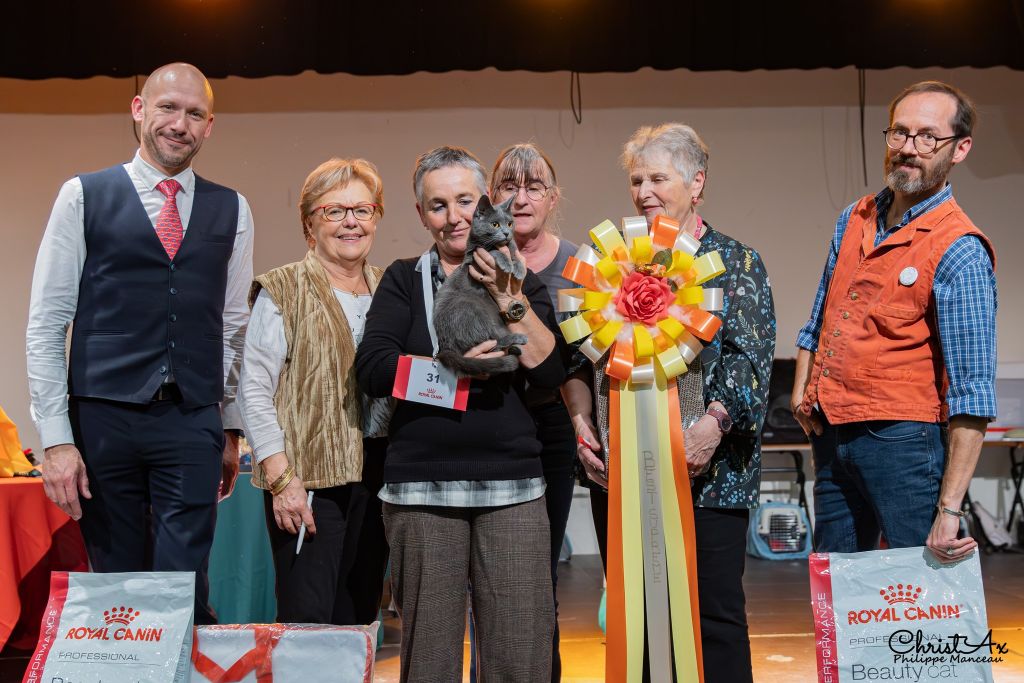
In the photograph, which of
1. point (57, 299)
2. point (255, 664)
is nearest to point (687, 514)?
point (255, 664)

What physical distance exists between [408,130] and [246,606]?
3340mm

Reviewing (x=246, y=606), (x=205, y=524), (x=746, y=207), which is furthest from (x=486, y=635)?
(x=746, y=207)

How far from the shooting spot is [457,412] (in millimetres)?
1720

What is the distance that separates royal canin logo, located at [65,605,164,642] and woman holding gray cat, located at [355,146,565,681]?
1.72 ft

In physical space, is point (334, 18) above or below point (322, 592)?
above

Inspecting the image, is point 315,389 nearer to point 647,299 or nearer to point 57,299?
point 57,299

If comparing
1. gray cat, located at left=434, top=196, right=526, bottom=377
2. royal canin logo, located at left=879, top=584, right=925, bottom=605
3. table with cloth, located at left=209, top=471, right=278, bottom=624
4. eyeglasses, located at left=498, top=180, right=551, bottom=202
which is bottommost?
table with cloth, located at left=209, top=471, right=278, bottom=624

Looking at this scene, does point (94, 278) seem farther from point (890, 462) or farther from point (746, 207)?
point (746, 207)

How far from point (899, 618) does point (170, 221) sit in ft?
5.60

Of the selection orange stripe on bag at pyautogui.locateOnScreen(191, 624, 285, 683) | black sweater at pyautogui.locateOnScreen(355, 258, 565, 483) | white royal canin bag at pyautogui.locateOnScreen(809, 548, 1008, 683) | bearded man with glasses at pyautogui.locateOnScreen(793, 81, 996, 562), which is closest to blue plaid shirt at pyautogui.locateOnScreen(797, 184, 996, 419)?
bearded man with glasses at pyautogui.locateOnScreen(793, 81, 996, 562)

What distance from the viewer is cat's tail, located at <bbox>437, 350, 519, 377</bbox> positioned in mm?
1681

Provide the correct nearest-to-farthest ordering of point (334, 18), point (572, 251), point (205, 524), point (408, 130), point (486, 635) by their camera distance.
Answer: point (486, 635), point (205, 524), point (572, 251), point (334, 18), point (408, 130)

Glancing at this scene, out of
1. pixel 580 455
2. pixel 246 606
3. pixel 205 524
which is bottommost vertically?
pixel 246 606

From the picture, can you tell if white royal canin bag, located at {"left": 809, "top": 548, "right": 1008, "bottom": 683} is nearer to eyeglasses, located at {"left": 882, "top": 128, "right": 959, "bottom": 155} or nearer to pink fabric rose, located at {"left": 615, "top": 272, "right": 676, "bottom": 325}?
pink fabric rose, located at {"left": 615, "top": 272, "right": 676, "bottom": 325}
